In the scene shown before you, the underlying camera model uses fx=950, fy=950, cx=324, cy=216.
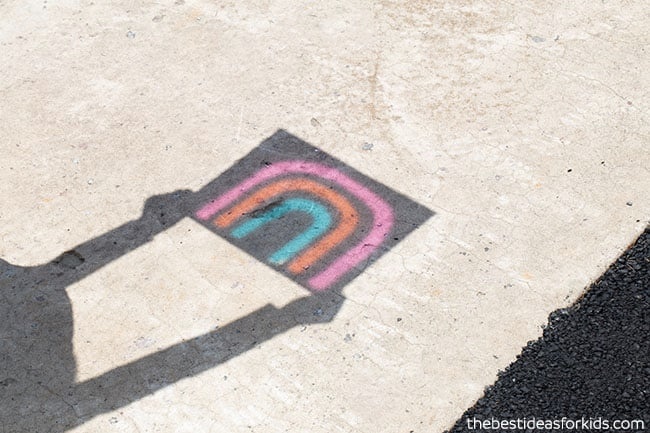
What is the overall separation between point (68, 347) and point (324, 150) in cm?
216

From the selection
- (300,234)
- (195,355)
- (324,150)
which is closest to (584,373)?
(300,234)

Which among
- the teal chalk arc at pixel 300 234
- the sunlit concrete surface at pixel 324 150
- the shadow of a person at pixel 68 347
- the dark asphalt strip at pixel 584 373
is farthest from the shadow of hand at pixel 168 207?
the dark asphalt strip at pixel 584 373

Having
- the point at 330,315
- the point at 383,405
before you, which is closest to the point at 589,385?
the point at 383,405

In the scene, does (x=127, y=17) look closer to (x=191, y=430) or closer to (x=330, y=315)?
(x=330, y=315)

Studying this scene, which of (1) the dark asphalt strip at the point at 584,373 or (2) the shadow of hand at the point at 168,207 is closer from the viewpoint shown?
(1) the dark asphalt strip at the point at 584,373

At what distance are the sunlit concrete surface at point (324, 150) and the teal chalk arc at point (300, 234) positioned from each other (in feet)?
0.46

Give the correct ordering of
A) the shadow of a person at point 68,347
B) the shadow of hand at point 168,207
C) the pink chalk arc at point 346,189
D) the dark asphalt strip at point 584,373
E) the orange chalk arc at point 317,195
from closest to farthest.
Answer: the dark asphalt strip at point 584,373
the shadow of a person at point 68,347
the pink chalk arc at point 346,189
the orange chalk arc at point 317,195
the shadow of hand at point 168,207

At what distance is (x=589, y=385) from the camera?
4.77m

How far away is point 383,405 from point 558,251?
5.05ft

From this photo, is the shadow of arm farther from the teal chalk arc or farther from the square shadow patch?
the teal chalk arc

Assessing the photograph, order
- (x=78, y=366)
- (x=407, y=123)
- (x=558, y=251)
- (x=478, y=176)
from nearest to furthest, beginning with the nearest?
(x=78, y=366), (x=558, y=251), (x=478, y=176), (x=407, y=123)

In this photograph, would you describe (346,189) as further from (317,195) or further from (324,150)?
(324,150)

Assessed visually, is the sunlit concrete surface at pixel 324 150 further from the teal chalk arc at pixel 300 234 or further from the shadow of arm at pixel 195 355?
the teal chalk arc at pixel 300 234

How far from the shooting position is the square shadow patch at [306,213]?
18.4ft
